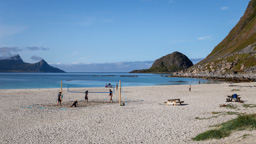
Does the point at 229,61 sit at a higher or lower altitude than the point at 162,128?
higher

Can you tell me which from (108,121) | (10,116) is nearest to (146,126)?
(108,121)

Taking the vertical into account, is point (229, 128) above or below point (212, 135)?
above

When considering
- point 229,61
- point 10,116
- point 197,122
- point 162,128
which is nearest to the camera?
point 162,128

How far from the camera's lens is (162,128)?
13.3 m

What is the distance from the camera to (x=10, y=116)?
17844mm

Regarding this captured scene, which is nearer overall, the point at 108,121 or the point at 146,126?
the point at 146,126

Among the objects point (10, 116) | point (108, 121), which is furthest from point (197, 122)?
point (10, 116)

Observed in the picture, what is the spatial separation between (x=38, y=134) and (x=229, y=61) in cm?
13613

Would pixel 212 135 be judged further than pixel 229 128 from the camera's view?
No

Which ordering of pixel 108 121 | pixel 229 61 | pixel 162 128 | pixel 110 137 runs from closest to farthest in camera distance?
1. pixel 110 137
2. pixel 162 128
3. pixel 108 121
4. pixel 229 61

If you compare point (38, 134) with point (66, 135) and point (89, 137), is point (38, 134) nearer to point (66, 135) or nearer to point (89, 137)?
point (66, 135)

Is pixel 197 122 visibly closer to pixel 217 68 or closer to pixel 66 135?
pixel 66 135

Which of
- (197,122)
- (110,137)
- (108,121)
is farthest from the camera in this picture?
(108,121)

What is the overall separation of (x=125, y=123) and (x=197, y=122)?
4.24m
